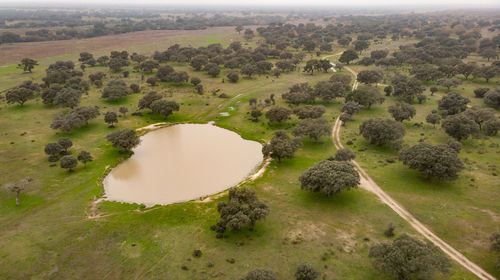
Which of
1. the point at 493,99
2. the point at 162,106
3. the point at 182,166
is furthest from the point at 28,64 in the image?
the point at 493,99

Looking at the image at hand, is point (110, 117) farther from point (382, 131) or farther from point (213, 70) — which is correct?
point (382, 131)

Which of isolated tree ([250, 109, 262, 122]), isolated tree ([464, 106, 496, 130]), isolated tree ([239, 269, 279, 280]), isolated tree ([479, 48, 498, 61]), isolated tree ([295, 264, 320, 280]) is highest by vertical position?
isolated tree ([479, 48, 498, 61])

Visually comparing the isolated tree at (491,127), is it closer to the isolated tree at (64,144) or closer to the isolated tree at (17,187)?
the isolated tree at (64,144)

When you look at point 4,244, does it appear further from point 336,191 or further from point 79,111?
point 336,191

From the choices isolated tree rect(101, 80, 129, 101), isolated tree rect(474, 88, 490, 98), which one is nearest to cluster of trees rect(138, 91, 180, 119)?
isolated tree rect(101, 80, 129, 101)

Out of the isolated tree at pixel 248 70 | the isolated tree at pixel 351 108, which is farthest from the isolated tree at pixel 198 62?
the isolated tree at pixel 351 108

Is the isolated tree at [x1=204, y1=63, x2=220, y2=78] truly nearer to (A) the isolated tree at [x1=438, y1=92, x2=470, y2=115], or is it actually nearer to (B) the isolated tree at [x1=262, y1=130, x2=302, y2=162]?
(B) the isolated tree at [x1=262, y1=130, x2=302, y2=162]
